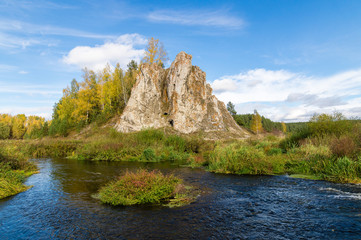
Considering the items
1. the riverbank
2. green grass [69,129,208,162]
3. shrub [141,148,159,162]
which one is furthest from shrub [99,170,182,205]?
shrub [141,148,159,162]

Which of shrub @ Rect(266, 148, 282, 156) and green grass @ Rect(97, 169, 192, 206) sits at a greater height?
shrub @ Rect(266, 148, 282, 156)

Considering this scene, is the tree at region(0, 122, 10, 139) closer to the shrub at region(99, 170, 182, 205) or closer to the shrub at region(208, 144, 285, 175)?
the shrub at region(208, 144, 285, 175)

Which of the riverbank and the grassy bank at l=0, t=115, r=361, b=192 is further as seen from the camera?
the grassy bank at l=0, t=115, r=361, b=192

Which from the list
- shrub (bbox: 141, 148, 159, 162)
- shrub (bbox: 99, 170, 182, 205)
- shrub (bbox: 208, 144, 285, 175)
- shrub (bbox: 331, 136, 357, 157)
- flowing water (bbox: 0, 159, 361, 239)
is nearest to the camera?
flowing water (bbox: 0, 159, 361, 239)

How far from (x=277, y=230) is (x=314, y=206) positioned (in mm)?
3402

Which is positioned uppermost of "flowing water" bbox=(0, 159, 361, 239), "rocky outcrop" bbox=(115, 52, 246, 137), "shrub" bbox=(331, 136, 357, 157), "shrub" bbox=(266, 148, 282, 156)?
"rocky outcrop" bbox=(115, 52, 246, 137)

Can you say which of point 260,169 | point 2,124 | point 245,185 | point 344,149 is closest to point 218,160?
point 260,169

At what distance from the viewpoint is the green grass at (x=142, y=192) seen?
35.1 feet

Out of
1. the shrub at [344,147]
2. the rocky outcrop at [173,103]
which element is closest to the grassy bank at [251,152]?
the shrub at [344,147]

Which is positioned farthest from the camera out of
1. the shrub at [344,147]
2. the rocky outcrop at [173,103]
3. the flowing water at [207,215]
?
the rocky outcrop at [173,103]

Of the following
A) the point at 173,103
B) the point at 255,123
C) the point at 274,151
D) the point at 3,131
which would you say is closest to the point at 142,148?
the point at 274,151

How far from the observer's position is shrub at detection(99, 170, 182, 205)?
10695mm

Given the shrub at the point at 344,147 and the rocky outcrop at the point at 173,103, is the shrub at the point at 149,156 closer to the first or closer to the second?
the shrub at the point at 344,147

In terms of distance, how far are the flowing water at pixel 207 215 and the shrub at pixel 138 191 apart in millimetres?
436
